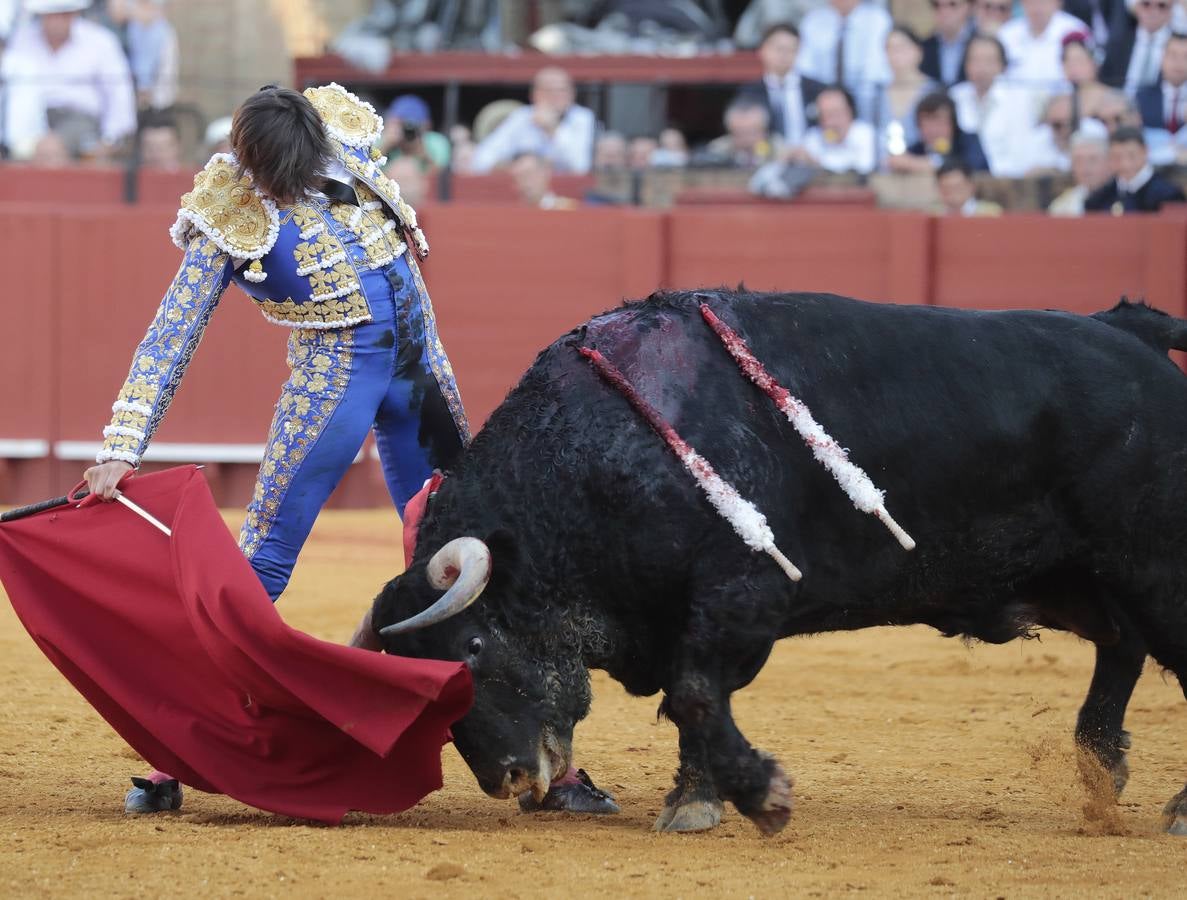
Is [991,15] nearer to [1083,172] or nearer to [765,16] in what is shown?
[1083,172]

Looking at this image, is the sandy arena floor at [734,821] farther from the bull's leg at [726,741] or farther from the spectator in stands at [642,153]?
the spectator in stands at [642,153]

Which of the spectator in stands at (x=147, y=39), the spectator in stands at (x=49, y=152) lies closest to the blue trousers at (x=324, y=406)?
the spectator in stands at (x=49, y=152)

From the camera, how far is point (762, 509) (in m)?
3.40

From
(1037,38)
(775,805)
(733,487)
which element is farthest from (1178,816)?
(1037,38)

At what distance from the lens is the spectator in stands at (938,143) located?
8.75 meters

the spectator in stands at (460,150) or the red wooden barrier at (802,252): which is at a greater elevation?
the spectator in stands at (460,150)

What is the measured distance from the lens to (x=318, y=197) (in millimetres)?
3584

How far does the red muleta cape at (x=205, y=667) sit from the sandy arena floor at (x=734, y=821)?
0.10m

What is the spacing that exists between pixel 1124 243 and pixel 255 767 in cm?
606

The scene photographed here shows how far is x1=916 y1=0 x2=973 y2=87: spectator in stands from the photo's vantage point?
9.34 metres

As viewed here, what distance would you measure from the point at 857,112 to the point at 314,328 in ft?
20.0

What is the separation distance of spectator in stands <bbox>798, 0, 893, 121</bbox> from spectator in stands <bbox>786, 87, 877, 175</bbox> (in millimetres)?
364

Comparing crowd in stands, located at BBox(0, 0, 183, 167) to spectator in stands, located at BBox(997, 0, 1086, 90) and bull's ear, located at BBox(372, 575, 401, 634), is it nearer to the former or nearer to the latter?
spectator in stands, located at BBox(997, 0, 1086, 90)

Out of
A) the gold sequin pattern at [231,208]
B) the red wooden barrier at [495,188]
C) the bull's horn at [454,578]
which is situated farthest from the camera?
the red wooden barrier at [495,188]
